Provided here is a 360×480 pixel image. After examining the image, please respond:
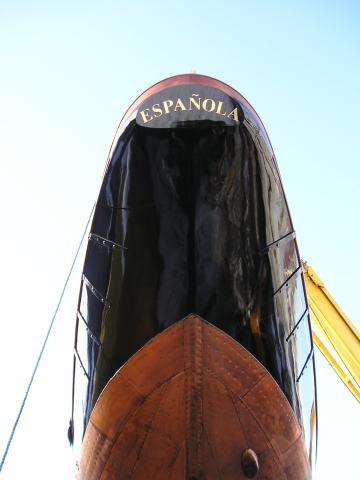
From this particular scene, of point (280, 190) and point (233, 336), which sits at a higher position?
point (280, 190)

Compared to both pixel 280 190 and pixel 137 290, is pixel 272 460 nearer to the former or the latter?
pixel 137 290

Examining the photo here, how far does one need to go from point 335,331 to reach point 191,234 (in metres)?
6.22

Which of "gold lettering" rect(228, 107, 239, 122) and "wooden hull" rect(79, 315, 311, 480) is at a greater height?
"gold lettering" rect(228, 107, 239, 122)

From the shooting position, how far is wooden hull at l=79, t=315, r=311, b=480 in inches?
115

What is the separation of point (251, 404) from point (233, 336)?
0.43m

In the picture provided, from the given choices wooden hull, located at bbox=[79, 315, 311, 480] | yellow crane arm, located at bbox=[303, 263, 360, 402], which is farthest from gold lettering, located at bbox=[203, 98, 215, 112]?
yellow crane arm, located at bbox=[303, 263, 360, 402]

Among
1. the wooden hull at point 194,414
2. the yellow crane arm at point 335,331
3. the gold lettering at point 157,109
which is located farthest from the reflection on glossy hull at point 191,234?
the yellow crane arm at point 335,331

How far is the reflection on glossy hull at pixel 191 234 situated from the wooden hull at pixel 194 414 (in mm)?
120

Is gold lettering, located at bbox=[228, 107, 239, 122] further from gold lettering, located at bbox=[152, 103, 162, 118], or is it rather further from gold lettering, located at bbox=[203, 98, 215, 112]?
gold lettering, located at bbox=[152, 103, 162, 118]

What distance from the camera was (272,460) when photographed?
3.10 meters

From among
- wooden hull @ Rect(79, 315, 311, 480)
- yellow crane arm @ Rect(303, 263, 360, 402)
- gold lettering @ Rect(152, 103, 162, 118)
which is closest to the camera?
wooden hull @ Rect(79, 315, 311, 480)

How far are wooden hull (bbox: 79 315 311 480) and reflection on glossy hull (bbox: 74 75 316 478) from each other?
0.12 m

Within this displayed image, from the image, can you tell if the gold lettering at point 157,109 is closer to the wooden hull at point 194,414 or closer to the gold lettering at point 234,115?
the gold lettering at point 234,115

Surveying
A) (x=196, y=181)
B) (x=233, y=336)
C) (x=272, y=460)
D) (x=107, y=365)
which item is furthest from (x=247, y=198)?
(x=272, y=460)
